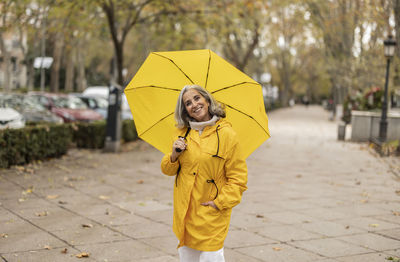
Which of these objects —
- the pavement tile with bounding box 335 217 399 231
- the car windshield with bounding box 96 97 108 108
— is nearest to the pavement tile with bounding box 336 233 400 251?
the pavement tile with bounding box 335 217 399 231

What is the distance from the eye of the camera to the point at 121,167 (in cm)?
1180

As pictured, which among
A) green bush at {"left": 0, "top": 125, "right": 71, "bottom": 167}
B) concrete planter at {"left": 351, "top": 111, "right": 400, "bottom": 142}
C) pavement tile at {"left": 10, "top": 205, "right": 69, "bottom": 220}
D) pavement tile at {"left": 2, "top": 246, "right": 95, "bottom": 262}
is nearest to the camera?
pavement tile at {"left": 2, "top": 246, "right": 95, "bottom": 262}

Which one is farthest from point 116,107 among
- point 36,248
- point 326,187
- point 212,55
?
point 212,55

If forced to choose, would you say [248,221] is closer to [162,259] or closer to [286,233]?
[286,233]

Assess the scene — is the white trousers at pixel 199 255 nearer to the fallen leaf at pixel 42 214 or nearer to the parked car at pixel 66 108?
the fallen leaf at pixel 42 214

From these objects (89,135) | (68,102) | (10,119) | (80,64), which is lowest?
(89,135)

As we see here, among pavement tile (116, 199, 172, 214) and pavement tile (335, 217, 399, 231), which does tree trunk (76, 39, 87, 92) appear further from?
pavement tile (335, 217, 399, 231)

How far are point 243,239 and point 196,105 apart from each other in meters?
2.87

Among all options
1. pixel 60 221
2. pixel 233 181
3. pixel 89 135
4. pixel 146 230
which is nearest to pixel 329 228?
pixel 146 230

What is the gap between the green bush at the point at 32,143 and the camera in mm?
10383

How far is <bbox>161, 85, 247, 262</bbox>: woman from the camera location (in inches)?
132

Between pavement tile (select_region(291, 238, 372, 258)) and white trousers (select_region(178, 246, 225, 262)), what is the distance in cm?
223

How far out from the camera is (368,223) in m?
6.75

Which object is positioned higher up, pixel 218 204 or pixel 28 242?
pixel 218 204
